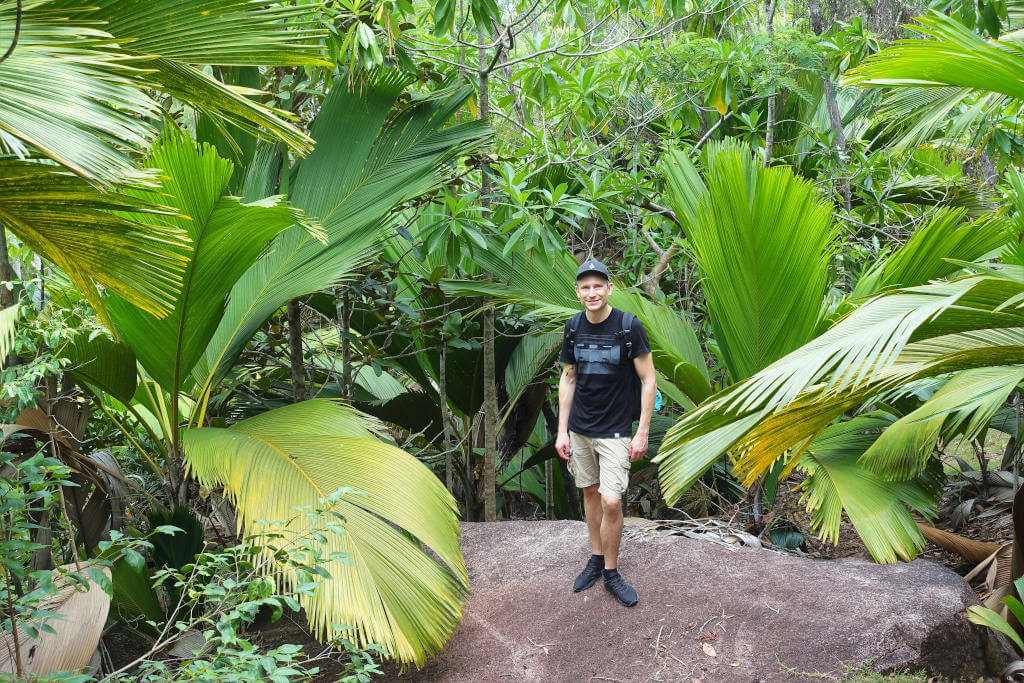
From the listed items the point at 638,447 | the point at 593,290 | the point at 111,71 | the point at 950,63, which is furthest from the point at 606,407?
the point at 111,71

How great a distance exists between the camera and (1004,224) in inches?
170

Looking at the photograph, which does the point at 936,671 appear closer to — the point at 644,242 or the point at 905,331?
the point at 905,331

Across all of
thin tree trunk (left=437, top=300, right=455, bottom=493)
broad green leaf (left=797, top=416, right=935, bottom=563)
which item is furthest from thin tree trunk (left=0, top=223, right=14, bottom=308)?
broad green leaf (left=797, top=416, right=935, bottom=563)

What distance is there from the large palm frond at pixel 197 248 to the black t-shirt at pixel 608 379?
4.80ft

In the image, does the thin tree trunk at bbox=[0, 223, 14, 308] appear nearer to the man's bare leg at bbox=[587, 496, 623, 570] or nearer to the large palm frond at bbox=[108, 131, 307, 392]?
the large palm frond at bbox=[108, 131, 307, 392]

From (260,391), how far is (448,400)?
1353mm

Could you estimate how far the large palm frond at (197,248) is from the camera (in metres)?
3.40

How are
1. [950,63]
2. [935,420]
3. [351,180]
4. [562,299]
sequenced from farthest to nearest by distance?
1. [562,299]
2. [351,180]
3. [935,420]
4. [950,63]

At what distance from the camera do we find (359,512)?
3.33 metres

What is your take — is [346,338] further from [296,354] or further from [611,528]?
[611,528]

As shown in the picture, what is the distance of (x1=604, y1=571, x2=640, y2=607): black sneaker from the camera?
379 centimetres

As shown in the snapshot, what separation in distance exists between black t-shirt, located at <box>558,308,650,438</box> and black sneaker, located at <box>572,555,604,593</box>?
65cm

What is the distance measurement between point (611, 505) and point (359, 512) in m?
1.15

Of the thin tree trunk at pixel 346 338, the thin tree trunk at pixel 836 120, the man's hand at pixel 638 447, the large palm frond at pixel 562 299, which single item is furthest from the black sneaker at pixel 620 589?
the thin tree trunk at pixel 836 120
